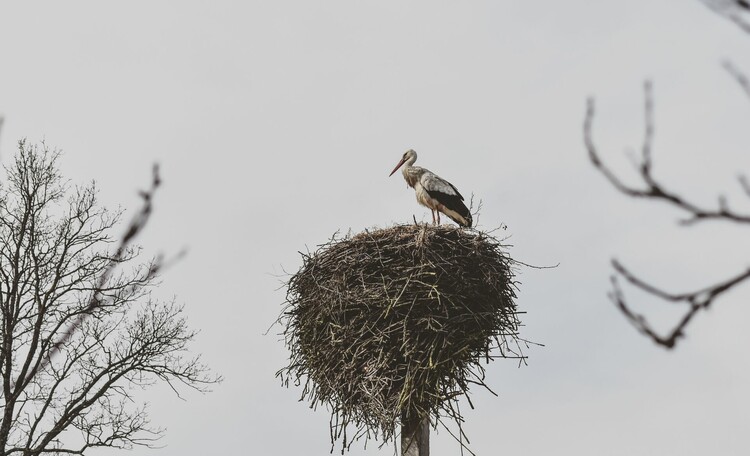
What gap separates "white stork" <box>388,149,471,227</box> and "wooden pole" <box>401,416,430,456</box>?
251cm

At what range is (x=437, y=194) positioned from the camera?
9.79 metres

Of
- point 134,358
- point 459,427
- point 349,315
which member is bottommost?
point 459,427

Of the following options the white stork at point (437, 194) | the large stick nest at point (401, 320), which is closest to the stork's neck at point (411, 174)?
the white stork at point (437, 194)

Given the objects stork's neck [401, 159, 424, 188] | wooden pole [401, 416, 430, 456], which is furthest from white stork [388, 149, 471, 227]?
wooden pole [401, 416, 430, 456]

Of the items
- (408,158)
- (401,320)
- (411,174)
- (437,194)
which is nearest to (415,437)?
(401,320)

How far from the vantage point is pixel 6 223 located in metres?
9.59

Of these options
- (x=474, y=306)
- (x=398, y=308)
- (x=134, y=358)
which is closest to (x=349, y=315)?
(x=398, y=308)

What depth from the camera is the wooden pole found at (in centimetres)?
743

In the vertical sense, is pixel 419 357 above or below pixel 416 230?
below

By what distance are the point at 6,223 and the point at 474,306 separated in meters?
4.80

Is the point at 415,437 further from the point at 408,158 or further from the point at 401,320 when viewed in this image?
the point at 408,158

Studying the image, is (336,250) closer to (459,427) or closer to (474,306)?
(474,306)

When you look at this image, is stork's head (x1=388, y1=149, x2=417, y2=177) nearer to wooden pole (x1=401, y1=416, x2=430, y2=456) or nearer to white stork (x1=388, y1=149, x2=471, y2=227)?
white stork (x1=388, y1=149, x2=471, y2=227)

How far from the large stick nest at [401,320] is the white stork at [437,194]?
135cm
